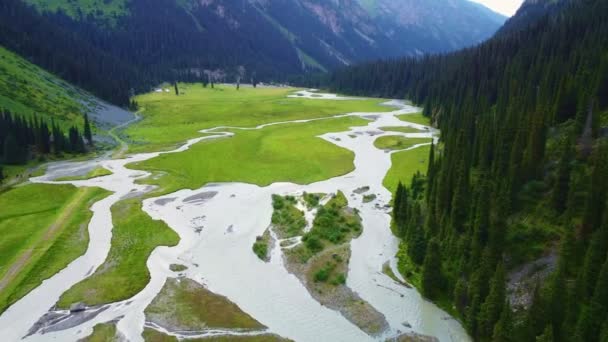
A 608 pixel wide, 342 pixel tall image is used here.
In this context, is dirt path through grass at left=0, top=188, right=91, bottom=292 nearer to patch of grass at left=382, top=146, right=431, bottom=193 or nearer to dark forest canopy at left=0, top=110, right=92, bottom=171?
dark forest canopy at left=0, top=110, right=92, bottom=171

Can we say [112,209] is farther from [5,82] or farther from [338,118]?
[338,118]

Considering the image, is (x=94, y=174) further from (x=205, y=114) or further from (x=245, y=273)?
(x=205, y=114)

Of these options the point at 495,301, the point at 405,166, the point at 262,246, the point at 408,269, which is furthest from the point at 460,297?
the point at 405,166


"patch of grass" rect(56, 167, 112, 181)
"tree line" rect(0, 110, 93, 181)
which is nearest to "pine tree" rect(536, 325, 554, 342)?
"patch of grass" rect(56, 167, 112, 181)

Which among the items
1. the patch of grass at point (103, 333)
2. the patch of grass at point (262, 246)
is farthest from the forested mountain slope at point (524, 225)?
the patch of grass at point (103, 333)

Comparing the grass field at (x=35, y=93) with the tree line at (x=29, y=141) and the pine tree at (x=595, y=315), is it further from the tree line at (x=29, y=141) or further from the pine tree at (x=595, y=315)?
the pine tree at (x=595, y=315)
